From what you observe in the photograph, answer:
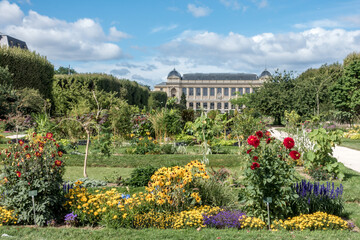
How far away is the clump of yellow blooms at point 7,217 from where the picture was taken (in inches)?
171

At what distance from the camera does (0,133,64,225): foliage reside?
4324mm

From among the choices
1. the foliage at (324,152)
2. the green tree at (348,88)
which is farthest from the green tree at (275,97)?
the foliage at (324,152)

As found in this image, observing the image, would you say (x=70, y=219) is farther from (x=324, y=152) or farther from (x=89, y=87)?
(x=89, y=87)

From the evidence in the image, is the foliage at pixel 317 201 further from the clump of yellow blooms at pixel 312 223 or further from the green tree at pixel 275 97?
the green tree at pixel 275 97

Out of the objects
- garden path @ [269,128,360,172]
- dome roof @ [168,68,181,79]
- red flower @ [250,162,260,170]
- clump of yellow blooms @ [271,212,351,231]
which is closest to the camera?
red flower @ [250,162,260,170]

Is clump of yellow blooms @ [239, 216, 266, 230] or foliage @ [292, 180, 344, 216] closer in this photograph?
clump of yellow blooms @ [239, 216, 266, 230]

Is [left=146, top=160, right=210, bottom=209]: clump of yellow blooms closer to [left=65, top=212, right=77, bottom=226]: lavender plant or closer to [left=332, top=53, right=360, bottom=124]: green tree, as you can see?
[left=65, top=212, right=77, bottom=226]: lavender plant

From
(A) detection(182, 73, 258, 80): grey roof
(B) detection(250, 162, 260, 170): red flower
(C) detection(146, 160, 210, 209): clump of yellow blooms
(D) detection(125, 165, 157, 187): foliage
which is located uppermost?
(A) detection(182, 73, 258, 80): grey roof

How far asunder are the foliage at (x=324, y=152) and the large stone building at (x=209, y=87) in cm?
8103

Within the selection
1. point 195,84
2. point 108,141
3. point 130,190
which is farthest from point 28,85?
point 195,84

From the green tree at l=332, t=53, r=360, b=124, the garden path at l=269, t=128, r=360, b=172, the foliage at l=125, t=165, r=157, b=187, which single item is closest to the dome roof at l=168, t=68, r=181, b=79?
the green tree at l=332, t=53, r=360, b=124

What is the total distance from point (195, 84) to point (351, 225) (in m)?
86.7

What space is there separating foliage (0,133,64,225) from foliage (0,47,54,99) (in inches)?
670

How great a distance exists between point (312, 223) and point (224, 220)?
1081 millimetres
